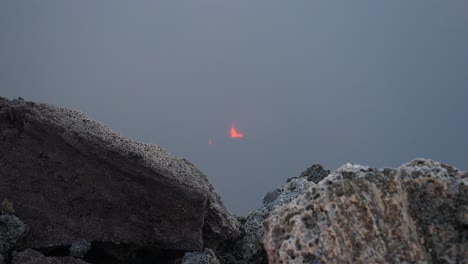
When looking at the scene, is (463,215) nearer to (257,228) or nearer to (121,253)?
(257,228)

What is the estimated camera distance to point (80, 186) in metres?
10.5

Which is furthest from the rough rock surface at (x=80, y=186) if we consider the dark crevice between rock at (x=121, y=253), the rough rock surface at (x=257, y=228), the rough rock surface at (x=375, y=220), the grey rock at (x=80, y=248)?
the rough rock surface at (x=375, y=220)

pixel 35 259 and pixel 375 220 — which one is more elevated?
pixel 35 259

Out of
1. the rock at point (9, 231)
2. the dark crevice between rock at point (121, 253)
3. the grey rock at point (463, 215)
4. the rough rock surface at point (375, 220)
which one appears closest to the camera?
the rough rock surface at point (375, 220)

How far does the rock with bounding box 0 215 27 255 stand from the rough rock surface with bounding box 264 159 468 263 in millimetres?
6595

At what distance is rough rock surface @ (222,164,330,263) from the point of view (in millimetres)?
11914

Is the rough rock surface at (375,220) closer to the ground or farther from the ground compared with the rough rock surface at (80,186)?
closer to the ground

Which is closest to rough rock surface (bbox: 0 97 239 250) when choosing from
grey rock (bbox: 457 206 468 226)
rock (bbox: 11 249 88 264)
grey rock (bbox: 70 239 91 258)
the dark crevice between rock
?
grey rock (bbox: 70 239 91 258)

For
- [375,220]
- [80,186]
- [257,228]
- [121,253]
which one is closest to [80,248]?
[121,253]

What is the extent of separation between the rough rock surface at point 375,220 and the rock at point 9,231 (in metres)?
6.60

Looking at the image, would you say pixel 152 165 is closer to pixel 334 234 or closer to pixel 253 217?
pixel 253 217

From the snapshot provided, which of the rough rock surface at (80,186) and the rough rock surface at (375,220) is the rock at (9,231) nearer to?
the rough rock surface at (80,186)

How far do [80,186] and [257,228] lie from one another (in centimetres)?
471

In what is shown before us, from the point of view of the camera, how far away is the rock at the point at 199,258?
10070 mm
